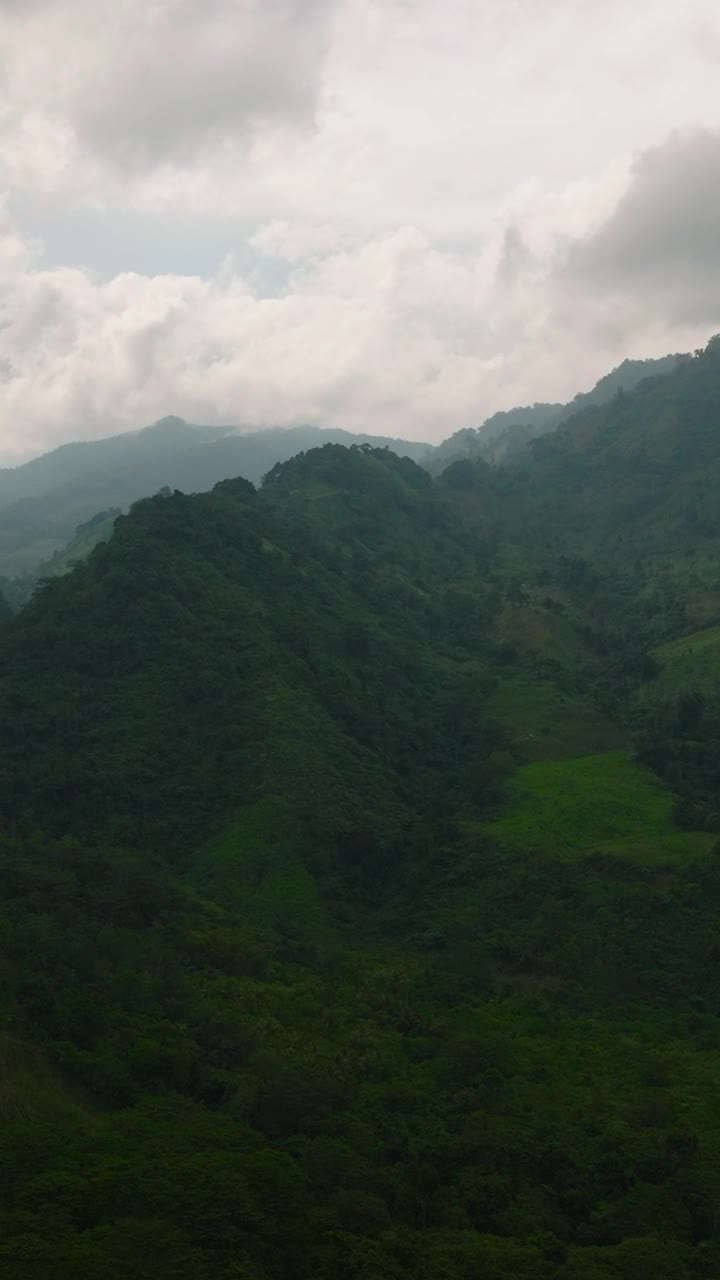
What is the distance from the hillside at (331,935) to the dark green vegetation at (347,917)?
0.12m

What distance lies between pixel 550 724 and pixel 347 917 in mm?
24997

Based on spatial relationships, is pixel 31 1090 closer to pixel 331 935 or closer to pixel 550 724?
pixel 331 935

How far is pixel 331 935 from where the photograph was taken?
43.5 metres

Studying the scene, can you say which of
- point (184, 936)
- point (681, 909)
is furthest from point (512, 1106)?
point (681, 909)

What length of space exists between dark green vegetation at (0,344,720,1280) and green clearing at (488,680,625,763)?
1.09 feet

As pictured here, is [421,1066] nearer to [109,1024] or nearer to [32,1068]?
[109,1024]

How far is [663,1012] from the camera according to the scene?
119 feet

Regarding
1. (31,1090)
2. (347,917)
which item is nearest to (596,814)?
(347,917)

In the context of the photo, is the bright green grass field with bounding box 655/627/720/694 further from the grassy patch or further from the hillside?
the grassy patch

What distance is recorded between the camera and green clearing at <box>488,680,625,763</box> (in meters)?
64.2

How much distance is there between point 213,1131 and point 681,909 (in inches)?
904

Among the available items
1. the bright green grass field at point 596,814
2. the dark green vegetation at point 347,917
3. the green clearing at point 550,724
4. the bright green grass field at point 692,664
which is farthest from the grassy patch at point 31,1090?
the bright green grass field at point 692,664

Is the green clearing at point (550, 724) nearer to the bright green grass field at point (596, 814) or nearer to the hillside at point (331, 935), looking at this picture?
the hillside at point (331, 935)

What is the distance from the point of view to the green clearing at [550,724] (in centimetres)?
6425
